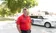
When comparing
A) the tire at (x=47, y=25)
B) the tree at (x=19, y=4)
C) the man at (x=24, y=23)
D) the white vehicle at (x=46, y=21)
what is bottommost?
the tire at (x=47, y=25)

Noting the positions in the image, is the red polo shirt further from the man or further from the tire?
the tire

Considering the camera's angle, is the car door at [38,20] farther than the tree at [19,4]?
No

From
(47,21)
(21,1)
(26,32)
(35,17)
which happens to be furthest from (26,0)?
(26,32)

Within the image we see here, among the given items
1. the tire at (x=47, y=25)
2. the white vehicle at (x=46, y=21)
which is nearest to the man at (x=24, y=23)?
the white vehicle at (x=46, y=21)

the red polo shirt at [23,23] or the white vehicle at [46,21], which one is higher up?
the red polo shirt at [23,23]

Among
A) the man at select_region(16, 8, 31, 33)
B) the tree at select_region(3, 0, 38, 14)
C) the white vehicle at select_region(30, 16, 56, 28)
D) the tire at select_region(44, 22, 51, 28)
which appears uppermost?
the tree at select_region(3, 0, 38, 14)

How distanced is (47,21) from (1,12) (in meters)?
18.8

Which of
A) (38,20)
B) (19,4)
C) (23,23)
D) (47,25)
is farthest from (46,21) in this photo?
(19,4)

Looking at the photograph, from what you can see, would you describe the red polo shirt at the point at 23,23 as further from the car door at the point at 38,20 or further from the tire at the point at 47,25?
the car door at the point at 38,20

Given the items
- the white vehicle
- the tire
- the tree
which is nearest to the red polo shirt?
the white vehicle

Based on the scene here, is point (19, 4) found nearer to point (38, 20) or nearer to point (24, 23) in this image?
point (38, 20)

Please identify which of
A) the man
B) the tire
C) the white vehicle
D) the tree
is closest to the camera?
the man

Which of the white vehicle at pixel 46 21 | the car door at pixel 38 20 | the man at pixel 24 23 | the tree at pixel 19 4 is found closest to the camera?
the man at pixel 24 23

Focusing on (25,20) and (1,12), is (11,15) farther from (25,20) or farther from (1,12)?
(25,20)
